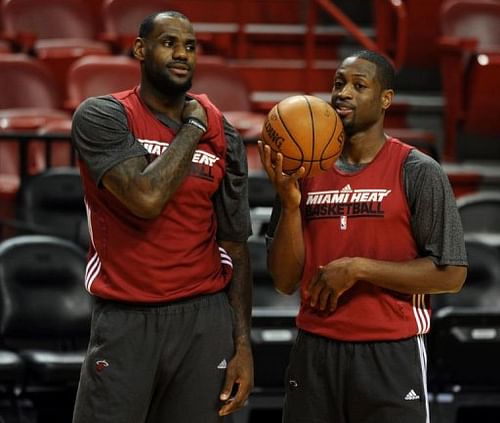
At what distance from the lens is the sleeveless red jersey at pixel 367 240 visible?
139 inches

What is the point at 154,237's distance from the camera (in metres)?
3.50

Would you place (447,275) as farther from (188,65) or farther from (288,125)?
(188,65)

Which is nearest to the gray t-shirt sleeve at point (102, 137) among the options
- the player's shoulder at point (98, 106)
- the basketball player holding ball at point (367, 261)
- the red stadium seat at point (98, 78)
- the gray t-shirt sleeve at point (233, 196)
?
the player's shoulder at point (98, 106)

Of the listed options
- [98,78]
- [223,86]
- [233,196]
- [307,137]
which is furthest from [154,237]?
[223,86]

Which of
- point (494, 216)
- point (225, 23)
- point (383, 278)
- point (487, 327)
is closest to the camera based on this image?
point (383, 278)

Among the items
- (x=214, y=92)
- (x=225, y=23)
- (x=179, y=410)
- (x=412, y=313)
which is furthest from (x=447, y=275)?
(x=225, y=23)

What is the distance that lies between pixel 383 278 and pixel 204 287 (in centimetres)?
52

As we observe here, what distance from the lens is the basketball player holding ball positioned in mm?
3510

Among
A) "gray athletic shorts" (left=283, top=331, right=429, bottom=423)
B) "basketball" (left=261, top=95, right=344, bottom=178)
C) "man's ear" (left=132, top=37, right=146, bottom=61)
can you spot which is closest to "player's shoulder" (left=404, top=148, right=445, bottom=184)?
"basketball" (left=261, top=95, right=344, bottom=178)

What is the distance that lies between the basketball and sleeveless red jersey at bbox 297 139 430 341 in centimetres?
12

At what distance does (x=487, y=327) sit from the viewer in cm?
549

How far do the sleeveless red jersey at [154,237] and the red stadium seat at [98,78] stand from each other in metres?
4.18

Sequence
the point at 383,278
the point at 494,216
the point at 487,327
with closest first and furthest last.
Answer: the point at 383,278 < the point at 487,327 < the point at 494,216

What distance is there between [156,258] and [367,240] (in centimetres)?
61
